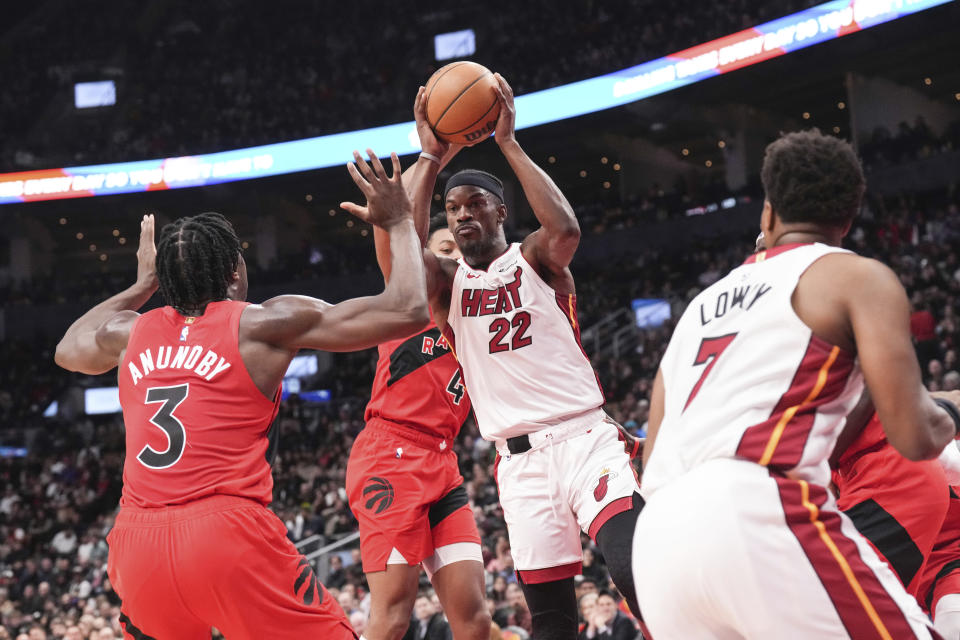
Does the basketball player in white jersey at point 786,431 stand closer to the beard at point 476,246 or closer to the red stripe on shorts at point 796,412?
the red stripe on shorts at point 796,412

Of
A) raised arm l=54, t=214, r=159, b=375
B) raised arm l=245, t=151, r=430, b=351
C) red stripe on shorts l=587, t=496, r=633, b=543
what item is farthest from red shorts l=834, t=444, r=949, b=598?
raised arm l=54, t=214, r=159, b=375

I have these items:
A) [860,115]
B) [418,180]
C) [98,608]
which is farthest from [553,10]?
[418,180]

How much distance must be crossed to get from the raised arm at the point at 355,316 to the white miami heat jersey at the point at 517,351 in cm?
109

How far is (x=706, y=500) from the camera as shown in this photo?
247 cm

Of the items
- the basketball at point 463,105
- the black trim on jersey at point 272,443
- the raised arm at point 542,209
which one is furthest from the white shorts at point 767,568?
the basketball at point 463,105

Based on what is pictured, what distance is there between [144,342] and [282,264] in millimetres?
24286

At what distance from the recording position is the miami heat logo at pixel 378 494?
16.2 feet

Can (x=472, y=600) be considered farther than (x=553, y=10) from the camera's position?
No

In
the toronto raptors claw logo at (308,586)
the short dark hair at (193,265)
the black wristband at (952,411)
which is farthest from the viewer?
the short dark hair at (193,265)

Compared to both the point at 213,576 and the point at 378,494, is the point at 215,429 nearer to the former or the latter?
the point at 213,576

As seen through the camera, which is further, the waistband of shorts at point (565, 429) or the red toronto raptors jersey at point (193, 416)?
the waistband of shorts at point (565, 429)

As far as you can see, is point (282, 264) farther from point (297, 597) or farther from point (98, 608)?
point (297, 597)

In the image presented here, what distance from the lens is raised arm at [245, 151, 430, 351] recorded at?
3.40 metres

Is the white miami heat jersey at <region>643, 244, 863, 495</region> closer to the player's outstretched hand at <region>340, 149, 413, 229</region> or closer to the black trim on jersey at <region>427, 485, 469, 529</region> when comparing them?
the player's outstretched hand at <region>340, 149, 413, 229</region>
